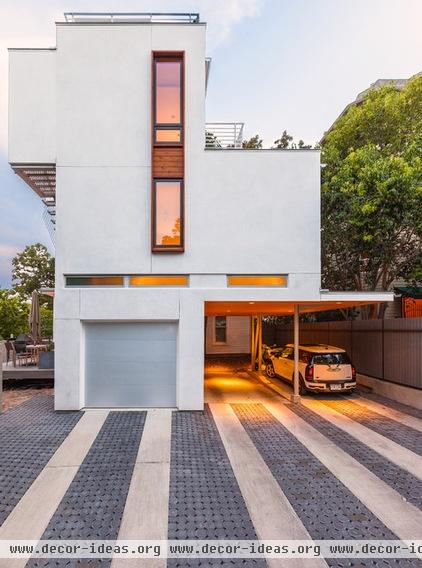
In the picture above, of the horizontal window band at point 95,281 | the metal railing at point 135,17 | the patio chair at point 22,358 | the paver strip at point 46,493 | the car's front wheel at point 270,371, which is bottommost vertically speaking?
the car's front wheel at point 270,371

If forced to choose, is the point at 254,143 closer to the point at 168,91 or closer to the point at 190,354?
the point at 168,91

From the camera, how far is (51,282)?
3191 cm

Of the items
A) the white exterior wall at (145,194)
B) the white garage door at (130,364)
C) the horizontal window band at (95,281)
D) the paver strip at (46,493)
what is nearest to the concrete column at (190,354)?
the white exterior wall at (145,194)

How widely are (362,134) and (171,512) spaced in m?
17.4

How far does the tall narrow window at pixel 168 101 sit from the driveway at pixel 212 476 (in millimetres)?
7728

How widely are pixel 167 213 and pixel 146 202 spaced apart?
2.17ft

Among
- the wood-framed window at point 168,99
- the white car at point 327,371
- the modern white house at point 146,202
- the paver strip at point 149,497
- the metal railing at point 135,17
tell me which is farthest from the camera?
the white car at point 327,371

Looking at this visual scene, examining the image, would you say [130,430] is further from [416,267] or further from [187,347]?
[416,267]

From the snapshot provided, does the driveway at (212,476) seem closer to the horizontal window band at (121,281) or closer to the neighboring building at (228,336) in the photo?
the horizontal window band at (121,281)

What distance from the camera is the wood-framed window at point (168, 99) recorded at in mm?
10008

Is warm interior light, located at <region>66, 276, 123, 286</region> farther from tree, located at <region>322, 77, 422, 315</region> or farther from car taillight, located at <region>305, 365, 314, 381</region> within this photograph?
tree, located at <region>322, 77, 422, 315</region>

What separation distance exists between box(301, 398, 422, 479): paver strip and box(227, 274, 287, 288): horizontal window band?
369cm

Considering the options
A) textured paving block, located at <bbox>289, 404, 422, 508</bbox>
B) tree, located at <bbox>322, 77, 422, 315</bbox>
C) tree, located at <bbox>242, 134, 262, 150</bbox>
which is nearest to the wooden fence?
tree, located at <bbox>322, 77, 422, 315</bbox>

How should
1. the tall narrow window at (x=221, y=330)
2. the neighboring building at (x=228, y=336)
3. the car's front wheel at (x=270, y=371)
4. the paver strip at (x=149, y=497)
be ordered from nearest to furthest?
the paver strip at (x=149, y=497)
the car's front wheel at (x=270, y=371)
the neighboring building at (x=228, y=336)
the tall narrow window at (x=221, y=330)
